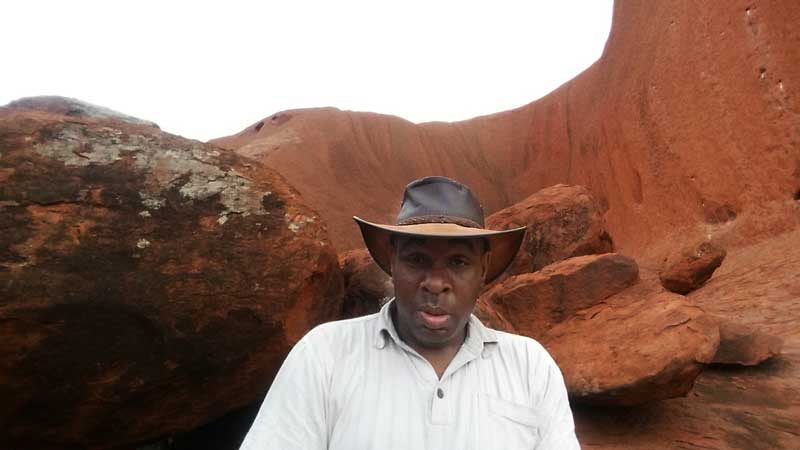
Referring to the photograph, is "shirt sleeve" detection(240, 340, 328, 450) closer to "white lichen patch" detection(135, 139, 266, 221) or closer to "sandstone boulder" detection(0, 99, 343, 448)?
"sandstone boulder" detection(0, 99, 343, 448)

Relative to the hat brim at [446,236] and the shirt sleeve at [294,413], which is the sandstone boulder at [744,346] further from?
the shirt sleeve at [294,413]

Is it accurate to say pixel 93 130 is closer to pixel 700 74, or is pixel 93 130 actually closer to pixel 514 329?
pixel 514 329

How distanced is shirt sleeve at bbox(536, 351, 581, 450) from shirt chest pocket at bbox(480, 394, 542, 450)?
23mm

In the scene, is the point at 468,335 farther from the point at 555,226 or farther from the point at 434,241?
the point at 555,226

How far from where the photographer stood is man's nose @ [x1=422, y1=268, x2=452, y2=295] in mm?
1453

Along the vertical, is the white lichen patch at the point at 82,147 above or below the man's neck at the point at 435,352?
above

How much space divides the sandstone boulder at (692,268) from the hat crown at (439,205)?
20.7ft

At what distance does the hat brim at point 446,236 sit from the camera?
1.45 m

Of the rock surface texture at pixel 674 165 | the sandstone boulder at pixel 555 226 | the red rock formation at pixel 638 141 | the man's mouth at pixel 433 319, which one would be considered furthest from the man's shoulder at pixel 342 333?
the red rock formation at pixel 638 141

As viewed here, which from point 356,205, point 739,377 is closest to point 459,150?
point 356,205

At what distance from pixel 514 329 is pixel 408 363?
9.22 feet

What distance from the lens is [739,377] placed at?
426 cm

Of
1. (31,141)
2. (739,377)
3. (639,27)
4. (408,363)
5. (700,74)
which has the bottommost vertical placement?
(739,377)

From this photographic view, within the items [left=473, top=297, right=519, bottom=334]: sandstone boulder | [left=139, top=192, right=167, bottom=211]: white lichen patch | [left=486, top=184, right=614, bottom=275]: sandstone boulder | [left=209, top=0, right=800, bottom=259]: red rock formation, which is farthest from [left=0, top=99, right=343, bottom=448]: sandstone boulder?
[left=209, top=0, right=800, bottom=259]: red rock formation
